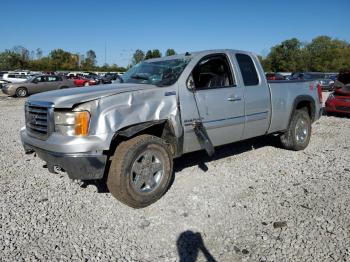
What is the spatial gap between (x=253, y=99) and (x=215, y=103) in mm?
901

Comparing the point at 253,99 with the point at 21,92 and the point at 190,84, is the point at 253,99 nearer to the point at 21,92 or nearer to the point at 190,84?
the point at 190,84

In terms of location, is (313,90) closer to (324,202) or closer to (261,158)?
(261,158)

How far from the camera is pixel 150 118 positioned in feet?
13.2

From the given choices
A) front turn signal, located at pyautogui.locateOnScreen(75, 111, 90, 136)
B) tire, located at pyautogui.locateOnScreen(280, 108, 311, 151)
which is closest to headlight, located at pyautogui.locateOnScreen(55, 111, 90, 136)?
front turn signal, located at pyautogui.locateOnScreen(75, 111, 90, 136)

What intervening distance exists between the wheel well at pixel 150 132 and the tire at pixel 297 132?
9.98ft

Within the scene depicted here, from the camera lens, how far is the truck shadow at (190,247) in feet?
9.98

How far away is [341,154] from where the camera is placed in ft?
21.2

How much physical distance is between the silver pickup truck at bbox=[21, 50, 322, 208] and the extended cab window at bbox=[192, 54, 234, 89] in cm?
1

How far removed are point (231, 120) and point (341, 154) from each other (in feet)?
9.45

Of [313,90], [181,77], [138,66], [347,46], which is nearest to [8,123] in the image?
[138,66]

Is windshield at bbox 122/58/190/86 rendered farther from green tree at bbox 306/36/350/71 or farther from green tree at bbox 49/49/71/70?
green tree at bbox 49/49/71/70

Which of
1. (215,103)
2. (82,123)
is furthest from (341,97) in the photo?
(82,123)

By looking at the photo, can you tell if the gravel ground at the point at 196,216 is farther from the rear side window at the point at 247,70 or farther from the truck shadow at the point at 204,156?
the rear side window at the point at 247,70

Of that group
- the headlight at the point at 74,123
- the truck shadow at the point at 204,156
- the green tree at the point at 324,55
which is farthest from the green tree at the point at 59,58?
the headlight at the point at 74,123
